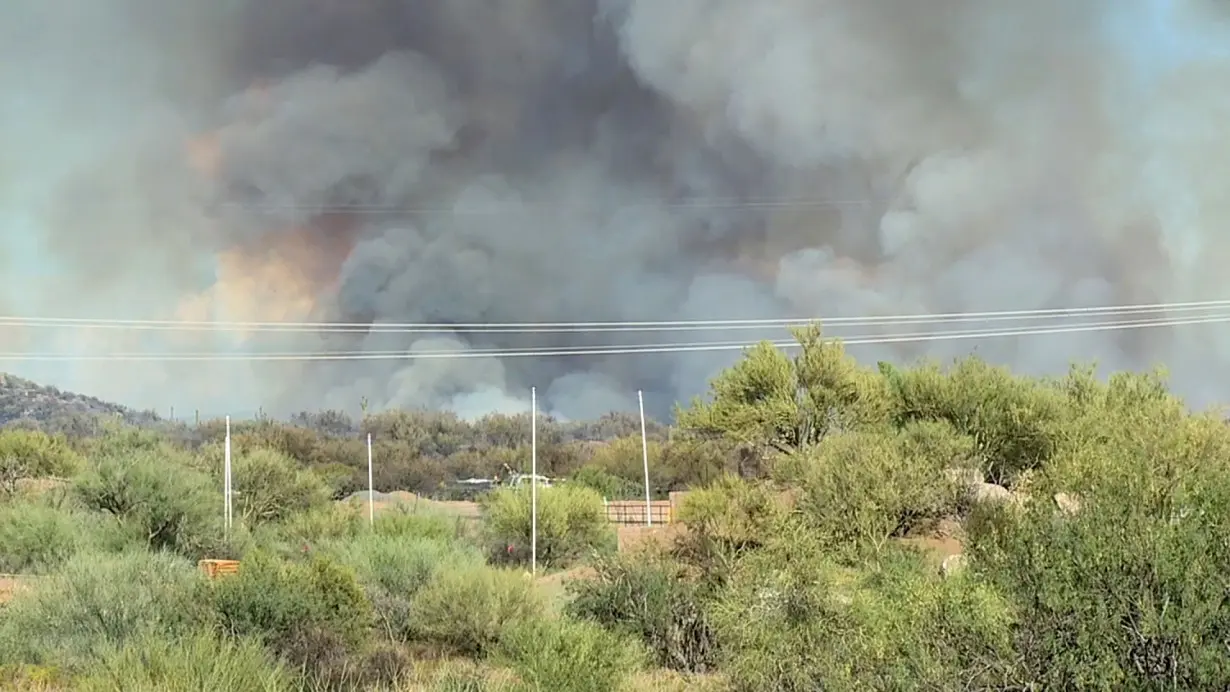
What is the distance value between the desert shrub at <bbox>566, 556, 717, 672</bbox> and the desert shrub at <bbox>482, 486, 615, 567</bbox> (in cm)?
893

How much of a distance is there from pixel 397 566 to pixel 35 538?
27.0 ft

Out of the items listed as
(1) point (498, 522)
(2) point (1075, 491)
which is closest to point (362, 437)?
(1) point (498, 522)

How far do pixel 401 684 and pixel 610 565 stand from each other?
17.3 feet

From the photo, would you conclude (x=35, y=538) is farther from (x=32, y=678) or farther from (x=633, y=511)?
(x=633, y=511)

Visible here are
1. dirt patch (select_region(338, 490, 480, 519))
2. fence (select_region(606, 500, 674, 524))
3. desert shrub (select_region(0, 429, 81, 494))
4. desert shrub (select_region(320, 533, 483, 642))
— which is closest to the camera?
desert shrub (select_region(320, 533, 483, 642))

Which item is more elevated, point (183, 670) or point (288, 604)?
point (288, 604)

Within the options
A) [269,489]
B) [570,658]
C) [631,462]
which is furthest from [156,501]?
[631,462]

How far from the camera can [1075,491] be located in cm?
941

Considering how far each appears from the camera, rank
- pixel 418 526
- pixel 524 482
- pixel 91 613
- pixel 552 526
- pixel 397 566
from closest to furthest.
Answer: pixel 91 613 → pixel 397 566 → pixel 418 526 → pixel 552 526 → pixel 524 482

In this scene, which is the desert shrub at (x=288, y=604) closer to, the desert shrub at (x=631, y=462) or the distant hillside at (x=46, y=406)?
the desert shrub at (x=631, y=462)

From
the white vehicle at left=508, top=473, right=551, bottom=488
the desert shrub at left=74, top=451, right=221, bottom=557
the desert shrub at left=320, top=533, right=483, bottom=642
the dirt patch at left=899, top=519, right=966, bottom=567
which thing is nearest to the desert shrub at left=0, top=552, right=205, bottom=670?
the desert shrub at left=320, top=533, right=483, bottom=642

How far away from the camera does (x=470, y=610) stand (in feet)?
50.2

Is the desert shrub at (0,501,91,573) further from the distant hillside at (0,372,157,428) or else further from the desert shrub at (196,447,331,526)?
the distant hillside at (0,372,157,428)

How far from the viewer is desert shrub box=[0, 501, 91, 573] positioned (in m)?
19.8
